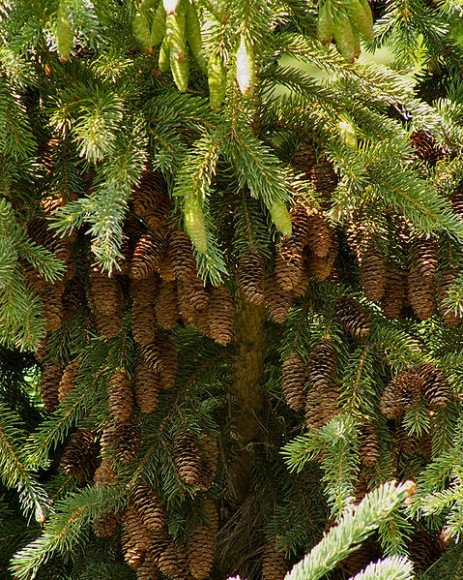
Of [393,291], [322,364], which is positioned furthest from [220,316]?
[393,291]

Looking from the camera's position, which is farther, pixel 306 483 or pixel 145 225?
pixel 306 483

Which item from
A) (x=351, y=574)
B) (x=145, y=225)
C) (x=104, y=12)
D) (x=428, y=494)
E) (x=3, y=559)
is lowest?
(x=3, y=559)

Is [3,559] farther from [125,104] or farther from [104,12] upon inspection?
[104,12]

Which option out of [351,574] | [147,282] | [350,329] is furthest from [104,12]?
[351,574]

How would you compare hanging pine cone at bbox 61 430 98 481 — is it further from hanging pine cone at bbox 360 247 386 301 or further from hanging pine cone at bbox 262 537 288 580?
hanging pine cone at bbox 360 247 386 301

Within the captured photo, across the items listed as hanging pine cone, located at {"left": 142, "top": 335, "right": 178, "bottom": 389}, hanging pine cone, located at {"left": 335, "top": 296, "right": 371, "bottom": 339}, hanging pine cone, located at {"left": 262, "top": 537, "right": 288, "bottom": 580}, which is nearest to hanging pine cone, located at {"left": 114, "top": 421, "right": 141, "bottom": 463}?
hanging pine cone, located at {"left": 142, "top": 335, "right": 178, "bottom": 389}

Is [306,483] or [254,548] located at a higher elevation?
[306,483]

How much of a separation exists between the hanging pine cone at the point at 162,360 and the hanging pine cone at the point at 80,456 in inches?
9.3

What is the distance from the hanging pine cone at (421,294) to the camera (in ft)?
5.24

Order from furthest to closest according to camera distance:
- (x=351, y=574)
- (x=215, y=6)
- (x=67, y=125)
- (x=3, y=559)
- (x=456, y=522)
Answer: (x=3, y=559)
(x=351, y=574)
(x=67, y=125)
(x=456, y=522)
(x=215, y=6)

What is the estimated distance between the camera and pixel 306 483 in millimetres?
1926

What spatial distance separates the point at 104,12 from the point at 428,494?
92cm

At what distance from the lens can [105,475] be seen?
5.68ft

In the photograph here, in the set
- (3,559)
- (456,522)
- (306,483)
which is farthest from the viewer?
(3,559)
